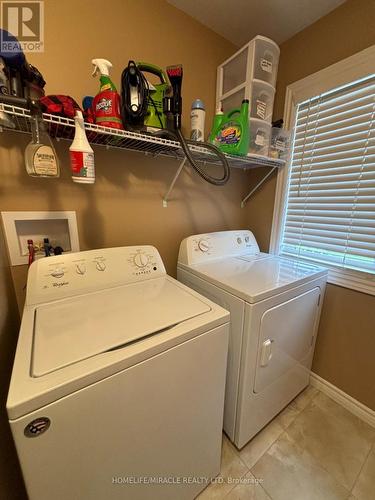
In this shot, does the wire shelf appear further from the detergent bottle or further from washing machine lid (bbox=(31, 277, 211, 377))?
washing machine lid (bbox=(31, 277, 211, 377))

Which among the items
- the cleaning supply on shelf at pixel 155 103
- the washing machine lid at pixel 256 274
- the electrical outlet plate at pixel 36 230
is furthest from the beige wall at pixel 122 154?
the washing machine lid at pixel 256 274

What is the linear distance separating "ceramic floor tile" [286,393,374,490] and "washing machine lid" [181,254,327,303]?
1030mm

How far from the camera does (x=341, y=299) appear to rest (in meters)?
1.54

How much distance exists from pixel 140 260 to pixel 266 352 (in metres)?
0.88

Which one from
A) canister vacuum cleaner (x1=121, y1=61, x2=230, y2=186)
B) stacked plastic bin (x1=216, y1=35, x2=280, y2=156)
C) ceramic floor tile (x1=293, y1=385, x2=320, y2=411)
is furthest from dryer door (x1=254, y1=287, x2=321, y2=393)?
stacked plastic bin (x1=216, y1=35, x2=280, y2=156)

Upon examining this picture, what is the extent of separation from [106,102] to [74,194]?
21.5 inches

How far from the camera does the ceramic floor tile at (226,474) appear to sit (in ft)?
3.66

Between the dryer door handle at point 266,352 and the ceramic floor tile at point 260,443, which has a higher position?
the dryer door handle at point 266,352

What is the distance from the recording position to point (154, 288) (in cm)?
118

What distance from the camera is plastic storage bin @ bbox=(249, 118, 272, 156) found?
153cm

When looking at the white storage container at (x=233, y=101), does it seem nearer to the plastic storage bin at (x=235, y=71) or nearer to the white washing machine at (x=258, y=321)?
the plastic storage bin at (x=235, y=71)

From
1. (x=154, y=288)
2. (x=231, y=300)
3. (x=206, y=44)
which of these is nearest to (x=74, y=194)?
(x=154, y=288)

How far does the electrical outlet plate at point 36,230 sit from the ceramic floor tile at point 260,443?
1.63m

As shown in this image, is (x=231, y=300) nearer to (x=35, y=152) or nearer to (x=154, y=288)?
(x=154, y=288)
